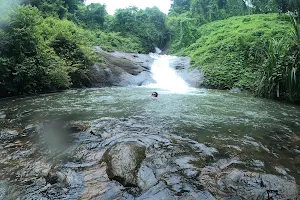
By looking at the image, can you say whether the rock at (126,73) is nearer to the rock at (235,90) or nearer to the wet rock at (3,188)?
the rock at (235,90)

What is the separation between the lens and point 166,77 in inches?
688

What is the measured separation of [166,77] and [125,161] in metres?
14.1

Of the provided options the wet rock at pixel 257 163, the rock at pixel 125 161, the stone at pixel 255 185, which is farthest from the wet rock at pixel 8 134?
the wet rock at pixel 257 163

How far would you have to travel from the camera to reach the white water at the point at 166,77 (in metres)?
15.5

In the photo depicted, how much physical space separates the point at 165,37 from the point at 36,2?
1912 centimetres

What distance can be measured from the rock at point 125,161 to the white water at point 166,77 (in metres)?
10.4

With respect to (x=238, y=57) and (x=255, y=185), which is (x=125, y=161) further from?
(x=238, y=57)

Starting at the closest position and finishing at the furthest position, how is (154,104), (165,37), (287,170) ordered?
(287,170) → (154,104) → (165,37)

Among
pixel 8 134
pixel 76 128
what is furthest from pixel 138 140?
pixel 8 134

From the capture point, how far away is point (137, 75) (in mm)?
16797

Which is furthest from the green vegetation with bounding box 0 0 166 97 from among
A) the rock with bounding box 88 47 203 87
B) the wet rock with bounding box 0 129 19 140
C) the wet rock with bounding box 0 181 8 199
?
the wet rock with bounding box 0 181 8 199

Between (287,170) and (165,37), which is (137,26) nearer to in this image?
(165,37)

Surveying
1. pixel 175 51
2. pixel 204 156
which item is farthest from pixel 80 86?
pixel 175 51

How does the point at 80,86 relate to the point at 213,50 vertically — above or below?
below
